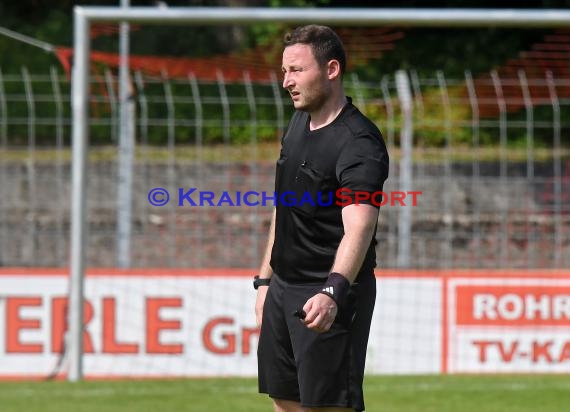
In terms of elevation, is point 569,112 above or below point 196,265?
above

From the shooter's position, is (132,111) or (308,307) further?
(132,111)

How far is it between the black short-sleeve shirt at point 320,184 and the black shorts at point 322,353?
8cm

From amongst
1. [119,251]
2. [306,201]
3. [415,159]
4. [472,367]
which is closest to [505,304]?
[472,367]

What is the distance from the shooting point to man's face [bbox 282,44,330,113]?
4461mm

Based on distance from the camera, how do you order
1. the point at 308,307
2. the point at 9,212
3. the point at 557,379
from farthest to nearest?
1. the point at 9,212
2. the point at 557,379
3. the point at 308,307

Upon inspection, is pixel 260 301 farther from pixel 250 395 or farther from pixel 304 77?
pixel 250 395

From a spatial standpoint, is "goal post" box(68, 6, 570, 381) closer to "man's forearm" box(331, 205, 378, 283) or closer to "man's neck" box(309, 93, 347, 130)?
"man's neck" box(309, 93, 347, 130)

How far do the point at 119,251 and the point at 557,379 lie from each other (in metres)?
3.19

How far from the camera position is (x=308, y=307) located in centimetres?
418

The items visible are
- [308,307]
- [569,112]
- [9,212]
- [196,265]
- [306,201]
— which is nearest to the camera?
[308,307]

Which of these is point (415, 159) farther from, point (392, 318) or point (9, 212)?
point (9, 212)

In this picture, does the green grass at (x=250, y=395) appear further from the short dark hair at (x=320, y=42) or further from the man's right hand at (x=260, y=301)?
the short dark hair at (x=320, y=42)

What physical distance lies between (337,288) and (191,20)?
17.1 ft

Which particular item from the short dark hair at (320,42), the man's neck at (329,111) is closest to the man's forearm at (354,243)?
the man's neck at (329,111)
